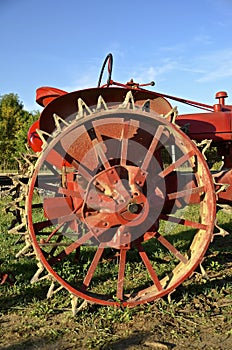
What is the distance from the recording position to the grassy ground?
8.90 ft

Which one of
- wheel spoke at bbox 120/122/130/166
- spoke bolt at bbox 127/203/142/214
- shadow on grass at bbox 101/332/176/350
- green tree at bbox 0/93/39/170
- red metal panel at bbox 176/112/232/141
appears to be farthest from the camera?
green tree at bbox 0/93/39/170

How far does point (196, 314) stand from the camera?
3.13 m

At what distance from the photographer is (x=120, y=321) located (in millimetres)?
3018

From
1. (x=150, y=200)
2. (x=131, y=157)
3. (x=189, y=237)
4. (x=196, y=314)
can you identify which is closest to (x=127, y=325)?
(x=196, y=314)

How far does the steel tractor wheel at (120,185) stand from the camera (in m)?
3.15

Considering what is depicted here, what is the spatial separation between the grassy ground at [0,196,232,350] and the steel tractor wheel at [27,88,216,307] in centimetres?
17

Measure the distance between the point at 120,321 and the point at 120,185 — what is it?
3.44ft

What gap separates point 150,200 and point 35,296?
4.60 ft

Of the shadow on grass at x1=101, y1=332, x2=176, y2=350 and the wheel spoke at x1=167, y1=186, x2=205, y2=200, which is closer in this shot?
the shadow on grass at x1=101, y1=332, x2=176, y2=350

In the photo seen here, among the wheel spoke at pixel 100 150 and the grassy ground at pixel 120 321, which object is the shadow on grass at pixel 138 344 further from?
the wheel spoke at pixel 100 150

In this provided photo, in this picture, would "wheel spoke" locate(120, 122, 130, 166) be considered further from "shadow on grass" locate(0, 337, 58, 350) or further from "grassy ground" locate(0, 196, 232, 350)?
"shadow on grass" locate(0, 337, 58, 350)

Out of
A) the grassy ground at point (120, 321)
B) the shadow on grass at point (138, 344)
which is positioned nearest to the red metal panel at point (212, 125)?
the grassy ground at point (120, 321)

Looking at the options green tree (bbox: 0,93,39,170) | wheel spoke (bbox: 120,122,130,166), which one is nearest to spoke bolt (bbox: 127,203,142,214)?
wheel spoke (bbox: 120,122,130,166)

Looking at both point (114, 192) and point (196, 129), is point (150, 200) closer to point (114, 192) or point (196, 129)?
point (114, 192)
